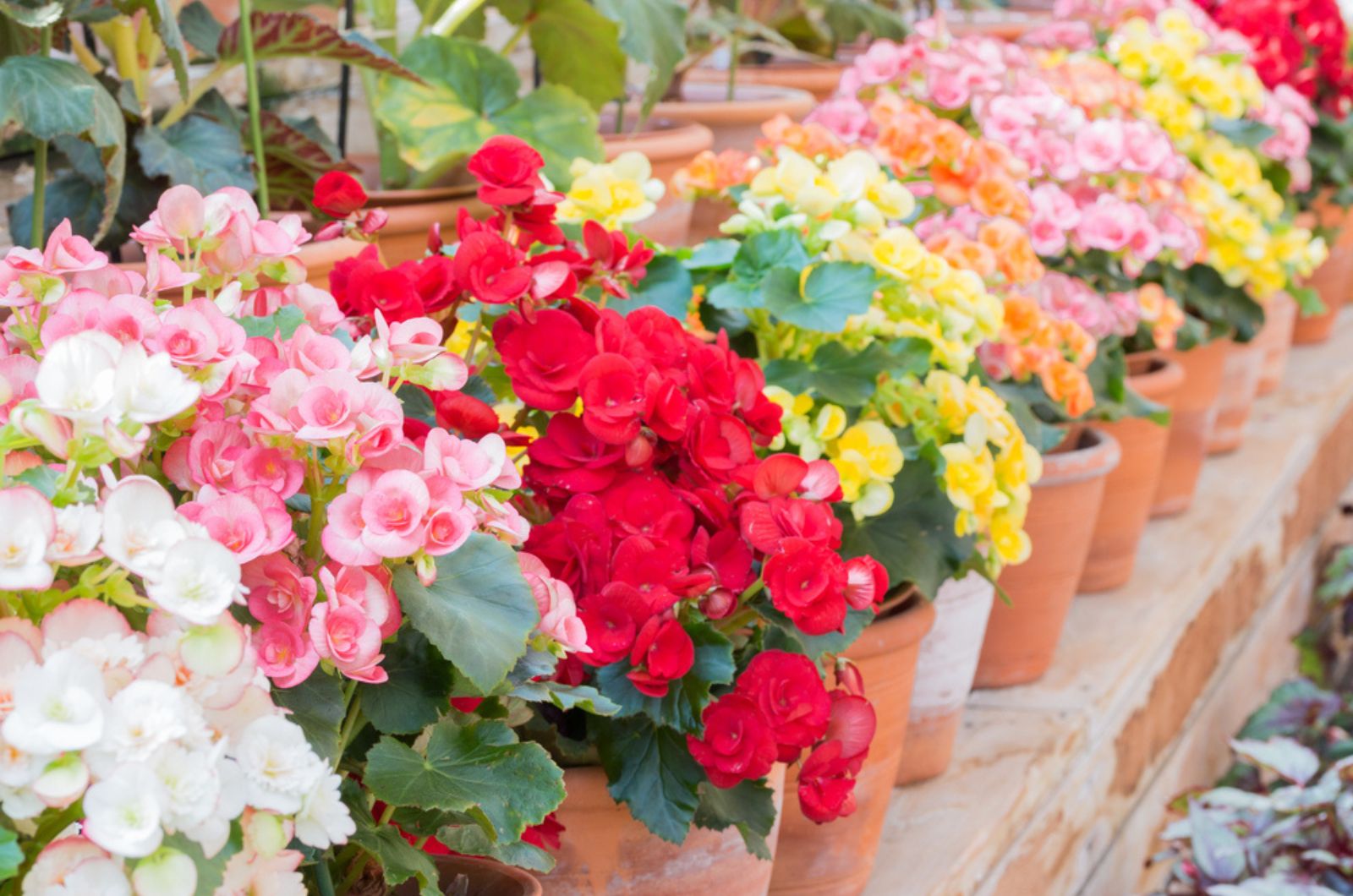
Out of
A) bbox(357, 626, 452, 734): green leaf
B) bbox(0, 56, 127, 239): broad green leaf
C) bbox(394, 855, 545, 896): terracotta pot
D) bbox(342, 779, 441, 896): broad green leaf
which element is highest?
bbox(0, 56, 127, 239): broad green leaf

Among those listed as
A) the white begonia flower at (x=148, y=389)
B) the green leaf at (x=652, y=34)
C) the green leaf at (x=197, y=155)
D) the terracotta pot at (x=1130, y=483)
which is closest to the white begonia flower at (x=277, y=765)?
the white begonia flower at (x=148, y=389)

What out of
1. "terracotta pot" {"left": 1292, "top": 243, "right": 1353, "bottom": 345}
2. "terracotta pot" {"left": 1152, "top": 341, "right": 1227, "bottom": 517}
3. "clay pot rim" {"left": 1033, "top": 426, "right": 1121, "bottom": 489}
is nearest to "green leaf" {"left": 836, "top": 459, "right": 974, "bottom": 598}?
"clay pot rim" {"left": 1033, "top": 426, "right": 1121, "bottom": 489}

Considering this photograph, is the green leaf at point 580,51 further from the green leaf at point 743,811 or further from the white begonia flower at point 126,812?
the white begonia flower at point 126,812

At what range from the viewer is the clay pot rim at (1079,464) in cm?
133

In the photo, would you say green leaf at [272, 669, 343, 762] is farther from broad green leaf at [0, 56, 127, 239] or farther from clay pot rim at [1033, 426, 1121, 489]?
clay pot rim at [1033, 426, 1121, 489]

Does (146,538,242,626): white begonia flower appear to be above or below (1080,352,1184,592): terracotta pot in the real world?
above

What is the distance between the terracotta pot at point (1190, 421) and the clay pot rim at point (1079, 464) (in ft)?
1.68

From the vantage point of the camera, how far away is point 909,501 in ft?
3.32

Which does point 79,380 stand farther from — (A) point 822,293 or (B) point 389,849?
(A) point 822,293

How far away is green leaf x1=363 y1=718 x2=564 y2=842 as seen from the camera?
1.89 feet

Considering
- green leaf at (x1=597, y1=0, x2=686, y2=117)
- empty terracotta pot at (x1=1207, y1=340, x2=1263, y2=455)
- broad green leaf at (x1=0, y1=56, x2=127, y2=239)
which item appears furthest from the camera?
empty terracotta pot at (x1=1207, y1=340, x2=1263, y2=455)

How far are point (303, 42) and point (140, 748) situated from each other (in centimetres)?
76

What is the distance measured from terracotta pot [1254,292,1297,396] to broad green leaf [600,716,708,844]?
1754mm

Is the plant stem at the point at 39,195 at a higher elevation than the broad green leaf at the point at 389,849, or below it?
higher
